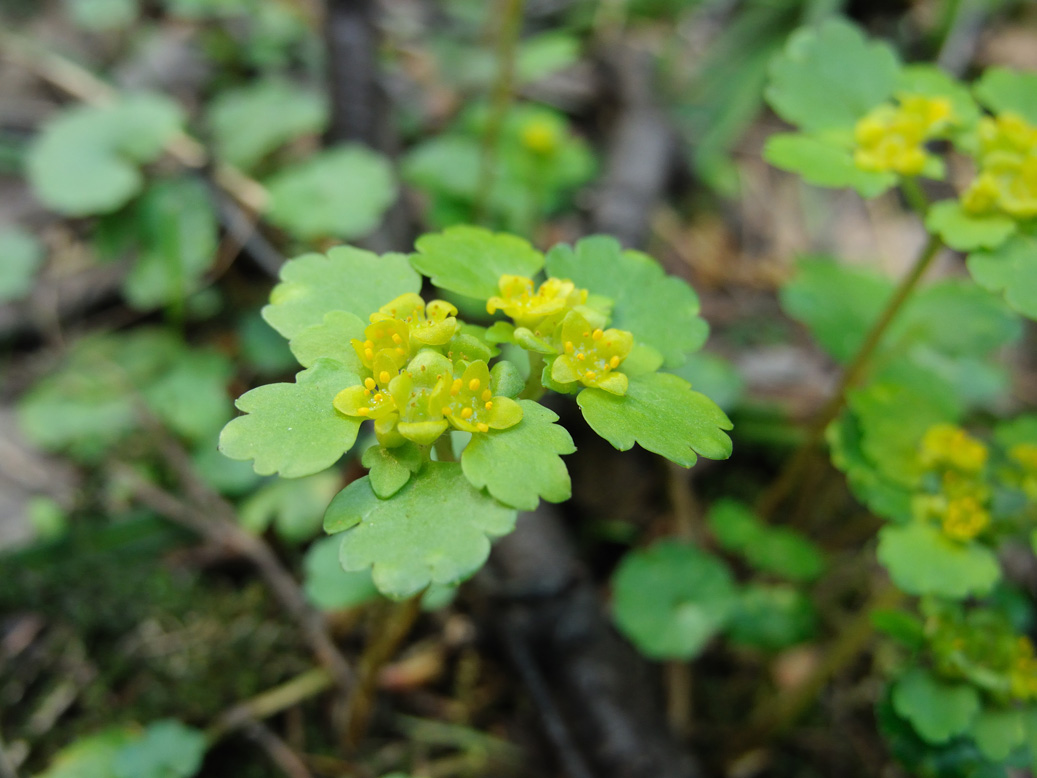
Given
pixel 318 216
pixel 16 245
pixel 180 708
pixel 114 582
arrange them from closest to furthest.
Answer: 1. pixel 180 708
2. pixel 114 582
3. pixel 318 216
4. pixel 16 245

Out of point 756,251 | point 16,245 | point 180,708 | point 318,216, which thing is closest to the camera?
point 180,708

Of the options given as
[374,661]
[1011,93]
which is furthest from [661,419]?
[1011,93]

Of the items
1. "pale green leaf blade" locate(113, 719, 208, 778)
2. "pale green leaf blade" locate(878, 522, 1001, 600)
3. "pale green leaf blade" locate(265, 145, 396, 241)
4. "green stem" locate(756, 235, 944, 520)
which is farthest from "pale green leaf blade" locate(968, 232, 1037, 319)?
"pale green leaf blade" locate(113, 719, 208, 778)

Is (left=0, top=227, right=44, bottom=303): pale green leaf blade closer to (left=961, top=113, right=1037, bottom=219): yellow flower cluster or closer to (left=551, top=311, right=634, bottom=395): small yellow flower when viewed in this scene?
(left=551, top=311, right=634, bottom=395): small yellow flower

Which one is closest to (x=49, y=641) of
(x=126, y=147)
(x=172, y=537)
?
(x=172, y=537)

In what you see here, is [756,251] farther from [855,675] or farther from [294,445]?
[294,445]

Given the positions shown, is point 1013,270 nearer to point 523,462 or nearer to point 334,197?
point 523,462
